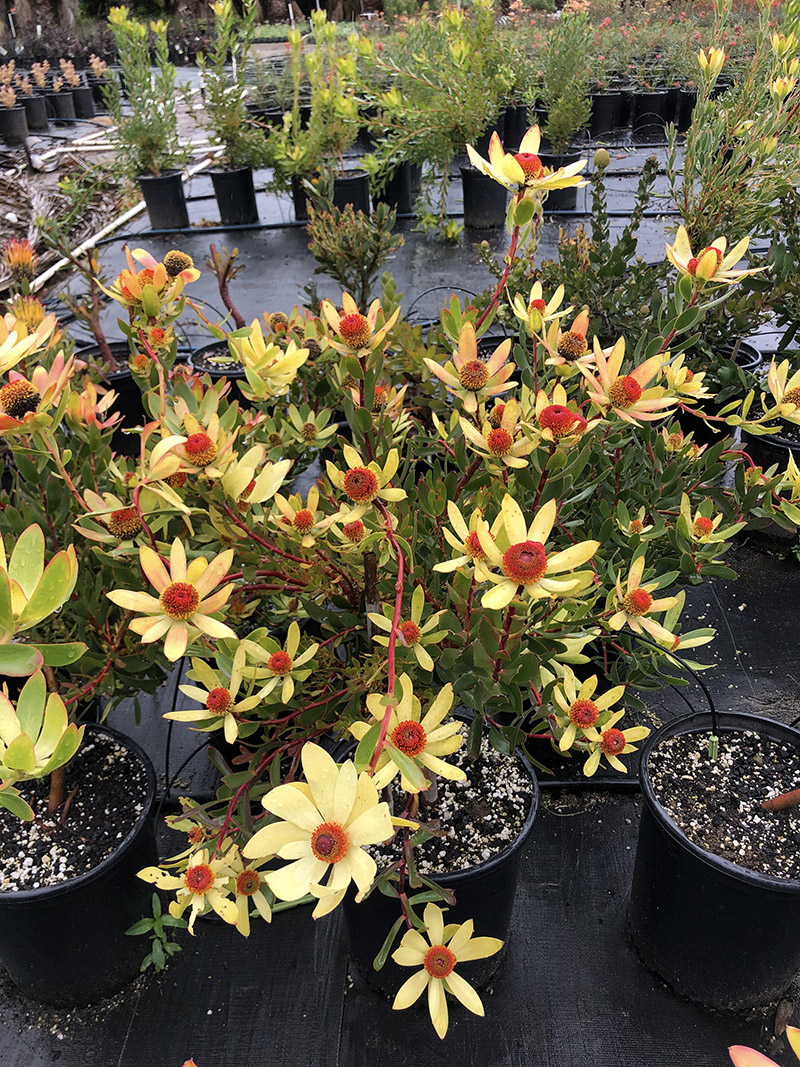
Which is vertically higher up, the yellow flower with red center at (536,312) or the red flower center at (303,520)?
the yellow flower with red center at (536,312)

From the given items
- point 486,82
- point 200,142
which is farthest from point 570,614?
point 200,142

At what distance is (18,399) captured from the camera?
0.97 meters

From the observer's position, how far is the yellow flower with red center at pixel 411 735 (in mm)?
779

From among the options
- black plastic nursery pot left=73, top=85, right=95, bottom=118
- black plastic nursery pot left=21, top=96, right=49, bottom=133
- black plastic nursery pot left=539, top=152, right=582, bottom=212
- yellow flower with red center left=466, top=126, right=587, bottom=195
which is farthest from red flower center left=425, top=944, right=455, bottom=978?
black plastic nursery pot left=73, top=85, right=95, bottom=118

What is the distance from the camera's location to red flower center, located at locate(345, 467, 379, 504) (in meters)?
0.92

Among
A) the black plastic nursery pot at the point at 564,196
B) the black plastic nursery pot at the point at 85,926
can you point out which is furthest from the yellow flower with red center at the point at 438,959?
the black plastic nursery pot at the point at 564,196

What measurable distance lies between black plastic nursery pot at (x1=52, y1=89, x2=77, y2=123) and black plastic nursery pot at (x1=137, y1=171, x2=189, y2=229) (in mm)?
7516

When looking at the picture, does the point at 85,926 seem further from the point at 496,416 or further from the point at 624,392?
the point at 624,392

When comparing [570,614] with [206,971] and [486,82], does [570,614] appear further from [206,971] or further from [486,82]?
[486,82]

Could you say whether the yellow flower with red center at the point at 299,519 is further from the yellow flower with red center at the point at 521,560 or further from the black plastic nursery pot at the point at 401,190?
the black plastic nursery pot at the point at 401,190

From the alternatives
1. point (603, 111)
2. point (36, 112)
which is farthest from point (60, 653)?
point (36, 112)

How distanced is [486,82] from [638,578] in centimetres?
481

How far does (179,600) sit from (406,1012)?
106 centimetres

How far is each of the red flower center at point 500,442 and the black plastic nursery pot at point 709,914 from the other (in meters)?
0.72
